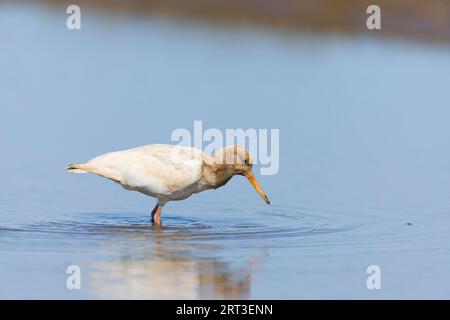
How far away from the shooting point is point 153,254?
410 inches

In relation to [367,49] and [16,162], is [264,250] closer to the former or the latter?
[16,162]

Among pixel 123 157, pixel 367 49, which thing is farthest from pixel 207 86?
pixel 123 157

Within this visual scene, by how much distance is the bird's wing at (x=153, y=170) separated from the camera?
39.8ft

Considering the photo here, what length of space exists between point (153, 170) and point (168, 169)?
161 millimetres

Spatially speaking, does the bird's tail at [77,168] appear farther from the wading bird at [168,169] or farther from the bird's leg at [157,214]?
the bird's leg at [157,214]

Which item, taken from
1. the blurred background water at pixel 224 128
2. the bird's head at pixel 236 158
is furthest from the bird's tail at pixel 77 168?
the bird's head at pixel 236 158

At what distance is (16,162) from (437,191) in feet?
17.5

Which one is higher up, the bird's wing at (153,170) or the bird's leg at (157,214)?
the bird's wing at (153,170)

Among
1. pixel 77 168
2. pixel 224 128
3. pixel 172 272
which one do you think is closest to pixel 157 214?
pixel 77 168

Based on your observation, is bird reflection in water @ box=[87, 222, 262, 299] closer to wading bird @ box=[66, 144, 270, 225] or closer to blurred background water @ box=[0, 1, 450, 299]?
blurred background water @ box=[0, 1, 450, 299]

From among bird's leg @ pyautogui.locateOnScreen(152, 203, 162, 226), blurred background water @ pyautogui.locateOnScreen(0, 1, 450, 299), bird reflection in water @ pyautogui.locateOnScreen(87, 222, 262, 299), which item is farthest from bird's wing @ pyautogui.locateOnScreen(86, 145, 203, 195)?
bird reflection in water @ pyautogui.locateOnScreen(87, 222, 262, 299)

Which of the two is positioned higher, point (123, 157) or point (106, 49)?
point (106, 49)

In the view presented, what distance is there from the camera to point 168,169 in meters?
12.1

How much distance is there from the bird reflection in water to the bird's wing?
3.67 ft
